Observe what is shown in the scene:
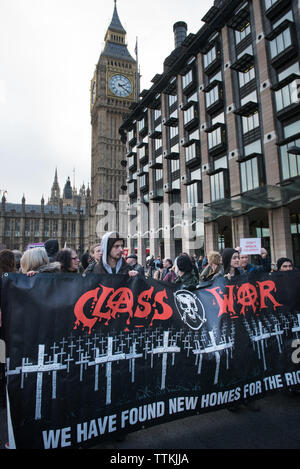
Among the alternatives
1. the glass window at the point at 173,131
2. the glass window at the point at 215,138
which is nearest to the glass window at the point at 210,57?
the glass window at the point at 215,138

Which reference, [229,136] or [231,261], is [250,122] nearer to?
[229,136]

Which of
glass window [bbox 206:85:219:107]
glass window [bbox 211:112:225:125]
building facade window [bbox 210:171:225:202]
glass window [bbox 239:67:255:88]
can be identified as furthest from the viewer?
glass window [bbox 206:85:219:107]

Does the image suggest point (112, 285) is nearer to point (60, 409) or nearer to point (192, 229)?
point (60, 409)

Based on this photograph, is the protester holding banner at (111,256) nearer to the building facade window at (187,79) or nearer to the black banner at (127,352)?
the black banner at (127,352)

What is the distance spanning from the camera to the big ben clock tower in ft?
260

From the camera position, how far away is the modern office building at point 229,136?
20.9 meters

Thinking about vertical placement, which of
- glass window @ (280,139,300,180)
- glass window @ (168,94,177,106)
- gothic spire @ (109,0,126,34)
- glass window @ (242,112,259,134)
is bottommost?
glass window @ (280,139,300,180)

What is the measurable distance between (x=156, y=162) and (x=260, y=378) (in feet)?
122

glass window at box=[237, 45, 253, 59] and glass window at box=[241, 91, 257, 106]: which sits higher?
glass window at box=[237, 45, 253, 59]

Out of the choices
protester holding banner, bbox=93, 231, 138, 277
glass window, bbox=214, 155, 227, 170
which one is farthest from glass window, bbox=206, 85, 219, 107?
protester holding banner, bbox=93, 231, 138, 277

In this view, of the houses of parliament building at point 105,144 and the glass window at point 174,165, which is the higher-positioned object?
the houses of parliament building at point 105,144

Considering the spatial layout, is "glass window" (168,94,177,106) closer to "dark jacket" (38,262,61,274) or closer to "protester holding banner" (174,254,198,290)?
"protester holding banner" (174,254,198,290)
